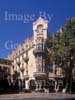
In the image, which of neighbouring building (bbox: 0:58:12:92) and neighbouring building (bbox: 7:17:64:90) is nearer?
neighbouring building (bbox: 7:17:64:90)

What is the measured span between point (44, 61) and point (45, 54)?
5.21 feet

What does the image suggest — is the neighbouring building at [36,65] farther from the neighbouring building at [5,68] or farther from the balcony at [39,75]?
the neighbouring building at [5,68]

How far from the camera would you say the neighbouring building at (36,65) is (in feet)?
248

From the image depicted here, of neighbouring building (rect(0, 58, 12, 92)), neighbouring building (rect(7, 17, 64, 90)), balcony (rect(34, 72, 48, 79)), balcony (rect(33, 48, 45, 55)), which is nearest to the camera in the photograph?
balcony (rect(34, 72, 48, 79))

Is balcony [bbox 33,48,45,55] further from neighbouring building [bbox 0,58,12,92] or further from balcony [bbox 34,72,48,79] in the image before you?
neighbouring building [bbox 0,58,12,92]

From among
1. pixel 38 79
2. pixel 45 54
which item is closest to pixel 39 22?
pixel 45 54

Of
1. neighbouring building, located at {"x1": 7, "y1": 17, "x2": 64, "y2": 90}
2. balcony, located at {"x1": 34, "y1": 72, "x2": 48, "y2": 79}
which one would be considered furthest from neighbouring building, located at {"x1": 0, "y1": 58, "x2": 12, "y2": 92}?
balcony, located at {"x1": 34, "y1": 72, "x2": 48, "y2": 79}

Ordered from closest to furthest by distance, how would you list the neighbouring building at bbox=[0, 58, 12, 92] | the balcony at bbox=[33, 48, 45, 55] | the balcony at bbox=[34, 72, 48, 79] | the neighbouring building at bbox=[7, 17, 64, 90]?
the balcony at bbox=[34, 72, 48, 79], the neighbouring building at bbox=[7, 17, 64, 90], the balcony at bbox=[33, 48, 45, 55], the neighbouring building at bbox=[0, 58, 12, 92]

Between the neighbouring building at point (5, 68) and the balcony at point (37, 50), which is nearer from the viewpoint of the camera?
the balcony at point (37, 50)

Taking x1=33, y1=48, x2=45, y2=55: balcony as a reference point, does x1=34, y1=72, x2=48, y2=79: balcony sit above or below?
below

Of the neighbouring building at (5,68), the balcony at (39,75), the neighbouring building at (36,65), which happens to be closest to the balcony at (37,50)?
the neighbouring building at (36,65)

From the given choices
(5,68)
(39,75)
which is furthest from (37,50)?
(5,68)

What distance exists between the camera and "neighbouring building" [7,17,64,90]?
7569 centimetres

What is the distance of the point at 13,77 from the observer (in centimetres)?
7981
